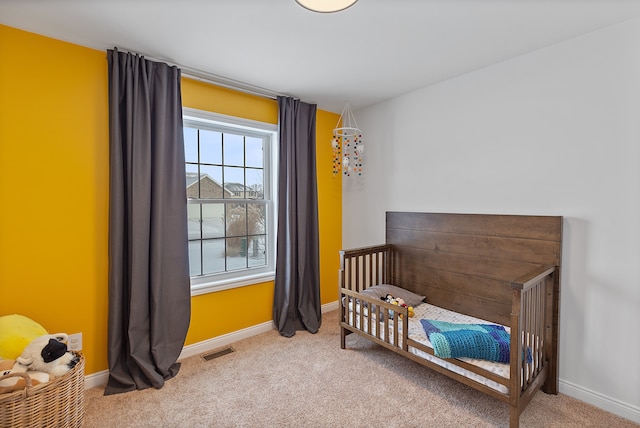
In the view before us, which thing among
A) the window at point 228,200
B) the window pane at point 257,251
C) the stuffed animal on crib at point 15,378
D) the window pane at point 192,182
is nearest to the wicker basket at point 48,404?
the stuffed animal on crib at point 15,378

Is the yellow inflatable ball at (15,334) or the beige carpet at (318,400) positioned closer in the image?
the yellow inflatable ball at (15,334)

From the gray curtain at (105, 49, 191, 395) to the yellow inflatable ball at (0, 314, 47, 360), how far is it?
0.41 metres

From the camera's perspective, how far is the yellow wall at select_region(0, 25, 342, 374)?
1.80 metres

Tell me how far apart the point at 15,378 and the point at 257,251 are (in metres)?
1.88

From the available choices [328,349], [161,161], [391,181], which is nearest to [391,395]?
[328,349]

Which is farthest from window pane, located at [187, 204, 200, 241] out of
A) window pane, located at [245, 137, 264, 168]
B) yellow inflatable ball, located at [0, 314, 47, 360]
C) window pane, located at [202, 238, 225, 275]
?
yellow inflatable ball, located at [0, 314, 47, 360]

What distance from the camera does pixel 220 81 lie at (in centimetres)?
255

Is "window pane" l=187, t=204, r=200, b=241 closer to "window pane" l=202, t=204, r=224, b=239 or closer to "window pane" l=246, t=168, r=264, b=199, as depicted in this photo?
"window pane" l=202, t=204, r=224, b=239

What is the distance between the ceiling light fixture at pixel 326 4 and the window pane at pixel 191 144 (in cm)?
157

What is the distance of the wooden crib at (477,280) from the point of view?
169cm

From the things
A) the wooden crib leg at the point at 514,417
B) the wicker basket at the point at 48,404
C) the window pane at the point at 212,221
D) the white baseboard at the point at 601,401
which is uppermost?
the window pane at the point at 212,221

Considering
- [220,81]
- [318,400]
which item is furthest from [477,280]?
[220,81]

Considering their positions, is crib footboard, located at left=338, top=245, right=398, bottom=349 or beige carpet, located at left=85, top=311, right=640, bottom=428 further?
crib footboard, located at left=338, top=245, right=398, bottom=349

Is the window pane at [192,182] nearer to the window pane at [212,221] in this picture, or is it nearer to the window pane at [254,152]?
the window pane at [212,221]
